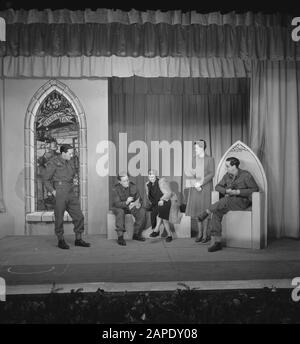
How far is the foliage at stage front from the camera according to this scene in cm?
264

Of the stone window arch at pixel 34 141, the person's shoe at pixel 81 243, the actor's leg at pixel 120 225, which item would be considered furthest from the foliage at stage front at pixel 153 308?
the stone window arch at pixel 34 141

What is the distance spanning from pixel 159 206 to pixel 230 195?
1.02m

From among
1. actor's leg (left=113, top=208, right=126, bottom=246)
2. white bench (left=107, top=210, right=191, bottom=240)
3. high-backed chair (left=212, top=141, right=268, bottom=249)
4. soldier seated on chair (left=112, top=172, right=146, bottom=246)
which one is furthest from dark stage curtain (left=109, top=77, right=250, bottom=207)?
high-backed chair (left=212, top=141, right=268, bottom=249)

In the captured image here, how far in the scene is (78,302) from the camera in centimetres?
283

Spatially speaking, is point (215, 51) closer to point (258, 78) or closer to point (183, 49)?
point (183, 49)

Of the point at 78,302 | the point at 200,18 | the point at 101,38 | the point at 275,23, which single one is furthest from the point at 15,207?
the point at 275,23

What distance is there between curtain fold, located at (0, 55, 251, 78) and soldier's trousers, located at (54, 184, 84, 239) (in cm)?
186

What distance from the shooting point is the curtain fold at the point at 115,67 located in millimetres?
5586

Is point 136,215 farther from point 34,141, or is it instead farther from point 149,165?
point 34,141

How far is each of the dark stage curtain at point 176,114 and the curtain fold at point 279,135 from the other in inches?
38.0

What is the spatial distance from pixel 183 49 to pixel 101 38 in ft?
3.49

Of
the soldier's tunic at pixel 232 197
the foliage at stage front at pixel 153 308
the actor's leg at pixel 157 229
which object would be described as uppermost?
the soldier's tunic at pixel 232 197

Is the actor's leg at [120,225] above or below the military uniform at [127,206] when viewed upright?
below

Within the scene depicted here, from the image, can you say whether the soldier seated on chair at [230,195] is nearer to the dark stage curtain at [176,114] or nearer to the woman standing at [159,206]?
the woman standing at [159,206]
